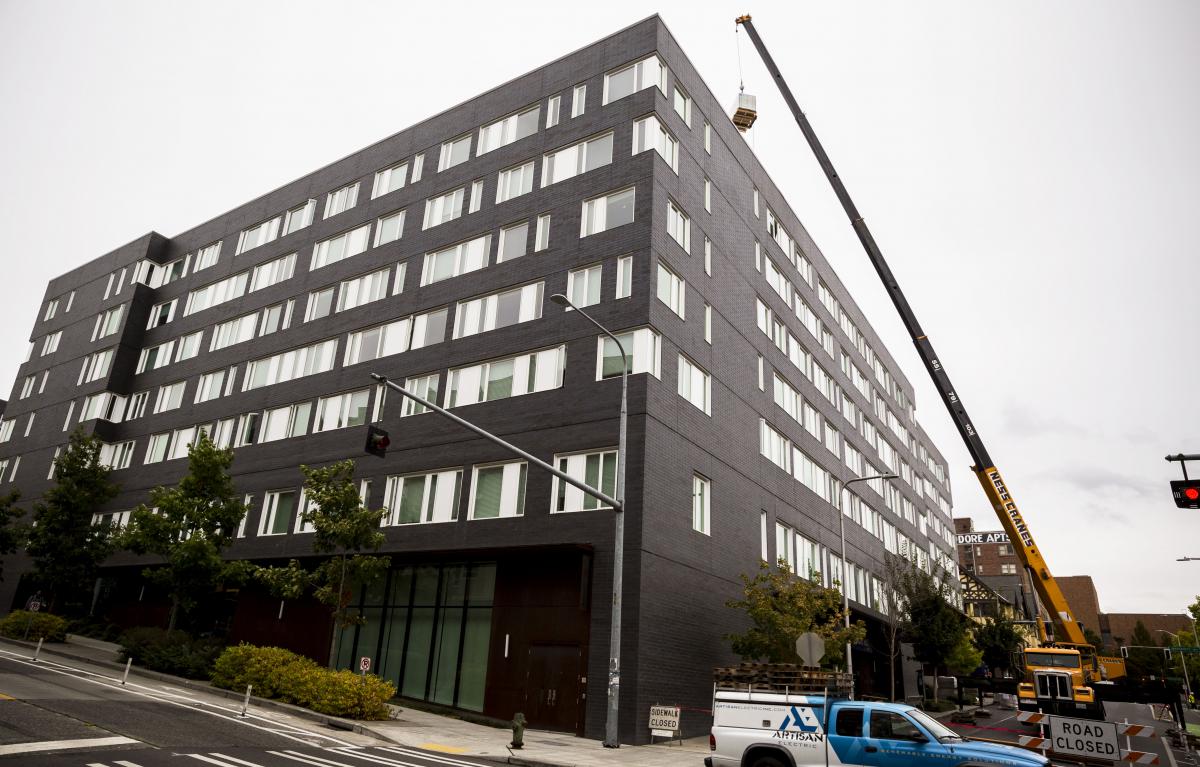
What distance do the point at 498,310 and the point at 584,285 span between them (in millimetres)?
4075

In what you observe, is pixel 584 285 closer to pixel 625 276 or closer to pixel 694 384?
pixel 625 276

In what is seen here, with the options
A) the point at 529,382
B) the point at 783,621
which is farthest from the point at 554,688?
the point at 529,382

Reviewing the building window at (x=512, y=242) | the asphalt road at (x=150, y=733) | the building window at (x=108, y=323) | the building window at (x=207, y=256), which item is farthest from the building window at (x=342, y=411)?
the building window at (x=108, y=323)

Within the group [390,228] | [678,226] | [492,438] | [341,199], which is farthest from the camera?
[341,199]

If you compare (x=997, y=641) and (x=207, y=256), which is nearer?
(x=207, y=256)

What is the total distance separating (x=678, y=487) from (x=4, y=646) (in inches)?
1069

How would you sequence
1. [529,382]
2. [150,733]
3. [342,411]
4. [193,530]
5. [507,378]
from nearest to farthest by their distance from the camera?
[150,733], [529,382], [507,378], [193,530], [342,411]

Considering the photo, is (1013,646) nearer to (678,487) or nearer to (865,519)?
(865,519)

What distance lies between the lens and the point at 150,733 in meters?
14.7

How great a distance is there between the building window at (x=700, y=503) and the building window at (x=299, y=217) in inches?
1054

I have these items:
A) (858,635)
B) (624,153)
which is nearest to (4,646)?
(624,153)

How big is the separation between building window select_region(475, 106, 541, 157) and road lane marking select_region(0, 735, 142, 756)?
2656 centimetres

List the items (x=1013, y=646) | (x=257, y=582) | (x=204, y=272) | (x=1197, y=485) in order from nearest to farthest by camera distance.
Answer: (x=1197, y=485) < (x=257, y=582) < (x=204, y=272) < (x=1013, y=646)

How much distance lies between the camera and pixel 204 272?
47.0 m
